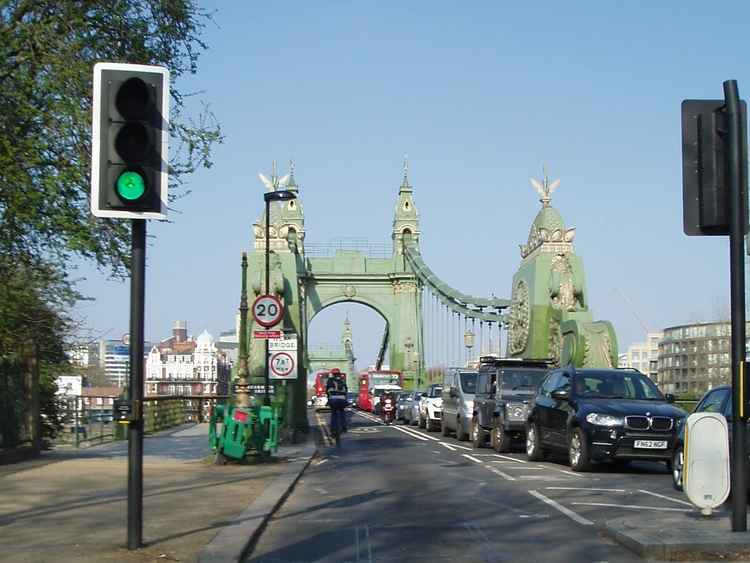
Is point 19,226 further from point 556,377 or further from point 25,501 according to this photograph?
point 556,377

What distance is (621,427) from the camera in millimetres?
19094

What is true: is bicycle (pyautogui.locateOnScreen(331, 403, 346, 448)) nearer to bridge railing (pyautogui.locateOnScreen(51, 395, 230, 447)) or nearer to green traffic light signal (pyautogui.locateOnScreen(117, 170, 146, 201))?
bridge railing (pyautogui.locateOnScreen(51, 395, 230, 447))

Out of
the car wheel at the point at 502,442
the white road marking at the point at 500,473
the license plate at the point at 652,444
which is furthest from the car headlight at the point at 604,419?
the car wheel at the point at 502,442

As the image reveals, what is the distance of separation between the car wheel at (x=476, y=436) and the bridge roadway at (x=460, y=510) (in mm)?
6508

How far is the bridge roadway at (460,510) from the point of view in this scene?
34.6 ft

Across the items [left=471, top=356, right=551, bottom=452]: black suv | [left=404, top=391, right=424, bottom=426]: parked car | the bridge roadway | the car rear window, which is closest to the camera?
the bridge roadway

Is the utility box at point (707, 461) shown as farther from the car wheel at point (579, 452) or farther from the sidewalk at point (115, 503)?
the car wheel at point (579, 452)

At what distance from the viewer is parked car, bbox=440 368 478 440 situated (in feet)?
107

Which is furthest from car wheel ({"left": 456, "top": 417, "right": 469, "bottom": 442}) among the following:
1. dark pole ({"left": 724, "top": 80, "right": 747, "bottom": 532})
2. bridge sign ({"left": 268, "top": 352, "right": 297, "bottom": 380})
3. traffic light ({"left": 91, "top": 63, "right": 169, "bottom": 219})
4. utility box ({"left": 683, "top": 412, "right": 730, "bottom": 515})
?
traffic light ({"left": 91, "top": 63, "right": 169, "bottom": 219})

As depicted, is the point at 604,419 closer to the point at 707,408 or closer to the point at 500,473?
the point at 500,473

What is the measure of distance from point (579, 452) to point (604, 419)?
76 cm

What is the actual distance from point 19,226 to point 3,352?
5.09 m

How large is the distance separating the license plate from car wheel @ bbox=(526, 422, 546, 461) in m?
3.21

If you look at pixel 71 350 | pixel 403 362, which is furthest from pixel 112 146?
pixel 403 362
